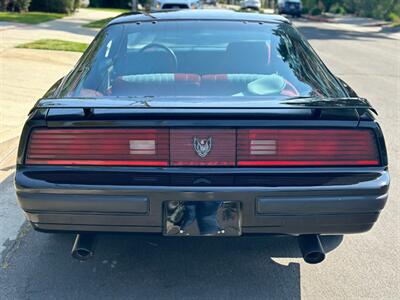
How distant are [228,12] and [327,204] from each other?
2289 millimetres

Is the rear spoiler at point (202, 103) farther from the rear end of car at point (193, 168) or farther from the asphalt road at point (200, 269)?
the asphalt road at point (200, 269)

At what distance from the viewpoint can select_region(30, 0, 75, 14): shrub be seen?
2538cm

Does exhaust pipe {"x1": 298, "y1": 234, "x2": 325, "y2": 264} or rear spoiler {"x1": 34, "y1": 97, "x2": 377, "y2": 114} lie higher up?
rear spoiler {"x1": 34, "y1": 97, "x2": 377, "y2": 114}

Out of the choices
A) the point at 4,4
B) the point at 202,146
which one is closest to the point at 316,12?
the point at 4,4

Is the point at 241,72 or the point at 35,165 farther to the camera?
the point at 241,72

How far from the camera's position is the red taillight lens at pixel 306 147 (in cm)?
294

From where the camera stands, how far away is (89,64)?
3873mm

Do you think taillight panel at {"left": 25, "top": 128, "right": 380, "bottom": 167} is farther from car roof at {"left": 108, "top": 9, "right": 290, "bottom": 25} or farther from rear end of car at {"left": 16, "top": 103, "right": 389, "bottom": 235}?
car roof at {"left": 108, "top": 9, "right": 290, "bottom": 25}

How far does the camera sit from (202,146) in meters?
2.91

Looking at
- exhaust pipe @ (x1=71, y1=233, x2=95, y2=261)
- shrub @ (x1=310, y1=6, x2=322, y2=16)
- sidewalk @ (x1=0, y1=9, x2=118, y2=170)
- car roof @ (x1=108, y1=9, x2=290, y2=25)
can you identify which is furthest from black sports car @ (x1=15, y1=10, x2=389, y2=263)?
shrub @ (x1=310, y1=6, x2=322, y2=16)

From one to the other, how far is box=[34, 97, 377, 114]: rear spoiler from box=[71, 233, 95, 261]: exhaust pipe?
782 mm

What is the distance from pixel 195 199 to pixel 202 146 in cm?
28

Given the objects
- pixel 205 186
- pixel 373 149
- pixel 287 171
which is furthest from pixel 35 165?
pixel 373 149

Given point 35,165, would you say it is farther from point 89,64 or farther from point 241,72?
point 241,72
